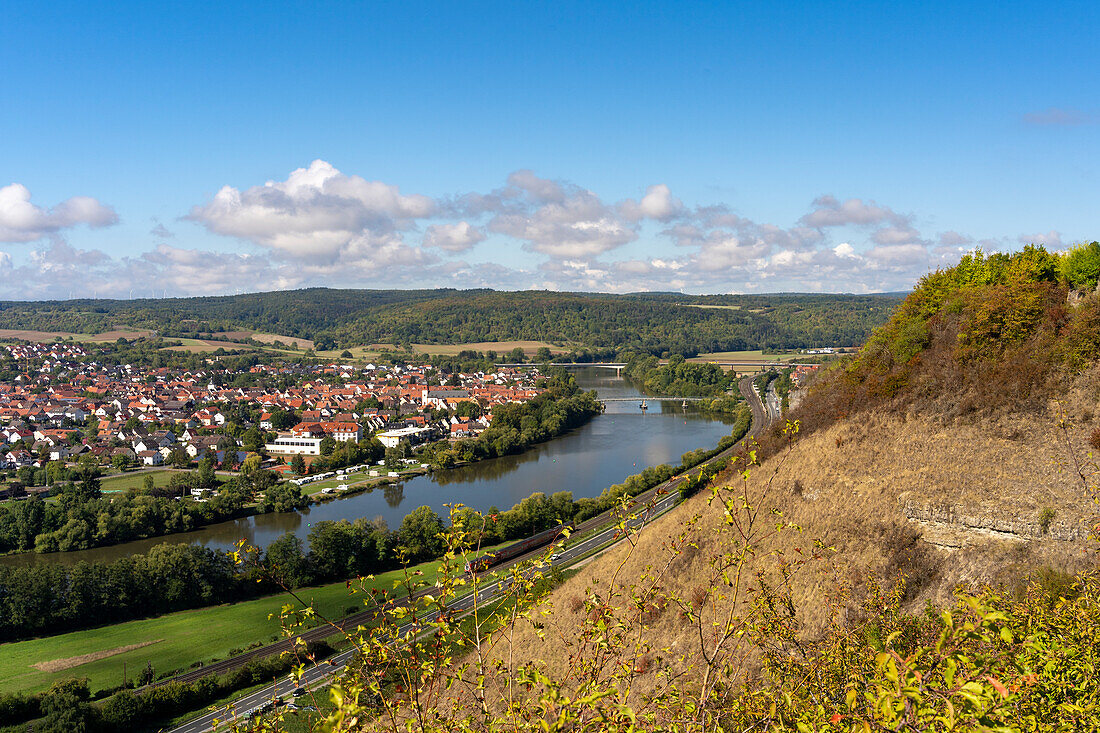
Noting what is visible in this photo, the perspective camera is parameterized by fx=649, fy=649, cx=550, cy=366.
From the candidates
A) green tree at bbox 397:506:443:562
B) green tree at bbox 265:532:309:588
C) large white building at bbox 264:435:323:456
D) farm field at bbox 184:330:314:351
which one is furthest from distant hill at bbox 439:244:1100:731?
farm field at bbox 184:330:314:351

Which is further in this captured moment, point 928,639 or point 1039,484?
point 1039,484

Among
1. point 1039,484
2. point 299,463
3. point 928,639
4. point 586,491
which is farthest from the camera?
point 299,463

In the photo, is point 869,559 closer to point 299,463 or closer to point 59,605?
point 59,605

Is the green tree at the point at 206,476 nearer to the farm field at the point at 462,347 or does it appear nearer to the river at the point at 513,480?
the river at the point at 513,480

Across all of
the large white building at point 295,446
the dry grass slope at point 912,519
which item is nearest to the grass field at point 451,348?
the large white building at point 295,446

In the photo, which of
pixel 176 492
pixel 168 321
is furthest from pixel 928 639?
pixel 168 321

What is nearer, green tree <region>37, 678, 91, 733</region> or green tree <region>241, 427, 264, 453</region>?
green tree <region>37, 678, 91, 733</region>

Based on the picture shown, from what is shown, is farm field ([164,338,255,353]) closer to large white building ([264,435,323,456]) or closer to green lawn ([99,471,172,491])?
large white building ([264,435,323,456])
